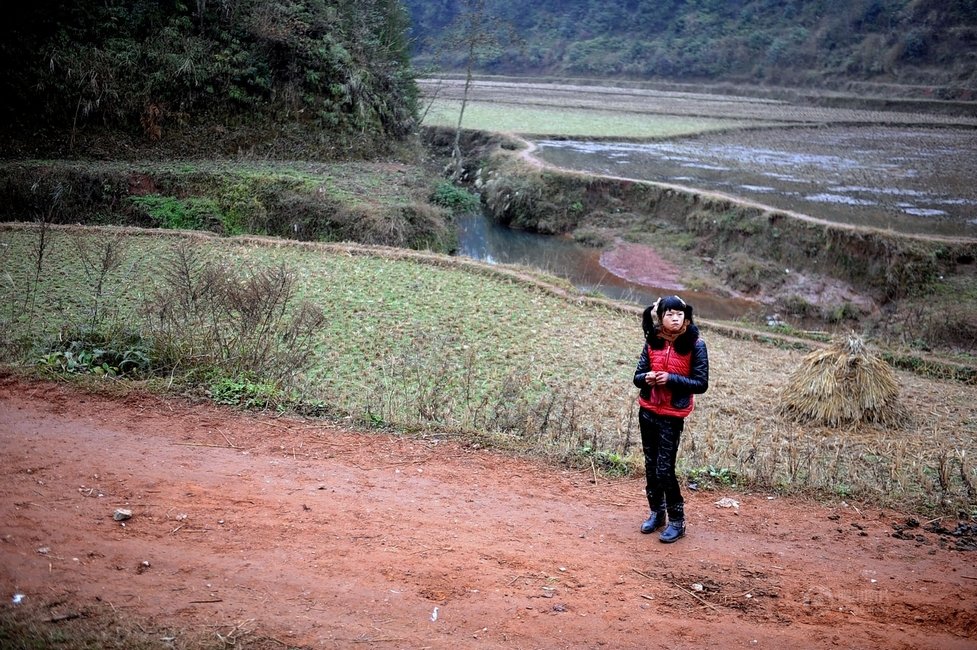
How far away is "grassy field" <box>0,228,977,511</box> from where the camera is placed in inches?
264

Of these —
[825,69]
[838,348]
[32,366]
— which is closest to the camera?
[32,366]

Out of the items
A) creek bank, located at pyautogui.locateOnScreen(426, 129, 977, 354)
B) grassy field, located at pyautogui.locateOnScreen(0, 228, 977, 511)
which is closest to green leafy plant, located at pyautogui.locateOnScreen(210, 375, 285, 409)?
grassy field, located at pyautogui.locateOnScreen(0, 228, 977, 511)

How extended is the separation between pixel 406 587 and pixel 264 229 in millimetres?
14777

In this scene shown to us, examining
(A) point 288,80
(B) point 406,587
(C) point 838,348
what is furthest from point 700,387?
(A) point 288,80

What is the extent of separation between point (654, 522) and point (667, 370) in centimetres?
110

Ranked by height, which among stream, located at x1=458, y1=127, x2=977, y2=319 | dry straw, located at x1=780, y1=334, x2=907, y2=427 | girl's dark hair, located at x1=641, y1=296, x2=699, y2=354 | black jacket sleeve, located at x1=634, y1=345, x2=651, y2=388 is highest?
stream, located at x1=458, y1=127, x2=977, y2=319

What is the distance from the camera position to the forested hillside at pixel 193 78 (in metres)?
19.3

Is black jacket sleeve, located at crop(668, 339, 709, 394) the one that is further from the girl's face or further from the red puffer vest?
the girl's face

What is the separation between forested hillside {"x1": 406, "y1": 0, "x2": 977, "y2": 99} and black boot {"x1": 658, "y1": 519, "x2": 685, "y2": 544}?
27.3 metres

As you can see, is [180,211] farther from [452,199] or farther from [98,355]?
[98,355]

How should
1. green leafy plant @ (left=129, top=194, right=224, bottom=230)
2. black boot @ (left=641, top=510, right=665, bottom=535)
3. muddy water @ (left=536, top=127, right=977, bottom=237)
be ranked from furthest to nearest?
muddy water @ (left=536, top=127, right=977, bottom=237), green leafy plant @ (left=129, top=194, right=224, bottom=230), black boot @ (left=641, top=510, right=665, bottom=535)

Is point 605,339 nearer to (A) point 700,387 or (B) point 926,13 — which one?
(A) point 700,387

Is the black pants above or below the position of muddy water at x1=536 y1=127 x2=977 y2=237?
below

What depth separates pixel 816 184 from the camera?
23.5 m
